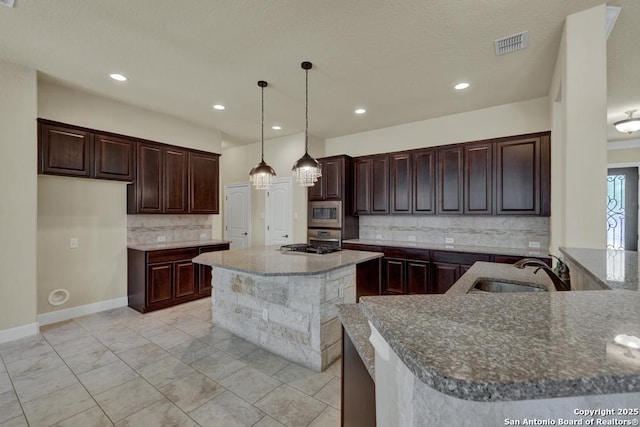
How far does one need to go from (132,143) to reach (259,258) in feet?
8.90

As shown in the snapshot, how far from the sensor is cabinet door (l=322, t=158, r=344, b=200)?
5152mm

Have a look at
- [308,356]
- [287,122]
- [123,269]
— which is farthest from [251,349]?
[287,122]

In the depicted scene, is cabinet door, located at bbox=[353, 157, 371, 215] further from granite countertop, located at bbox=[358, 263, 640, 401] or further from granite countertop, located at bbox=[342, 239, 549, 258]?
granite countertop, located at bbox=[358, 263, 640, 401]

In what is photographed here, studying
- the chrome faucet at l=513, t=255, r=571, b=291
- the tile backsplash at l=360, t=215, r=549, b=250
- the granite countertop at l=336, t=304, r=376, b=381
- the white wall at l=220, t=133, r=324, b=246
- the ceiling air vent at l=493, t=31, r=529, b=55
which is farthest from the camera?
the white wall at l=220, t=133, r=324, b=246

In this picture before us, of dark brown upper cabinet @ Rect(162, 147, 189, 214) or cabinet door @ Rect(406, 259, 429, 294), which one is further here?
dark brown upper cabinet @ Rect(162, 147, 189, 214)

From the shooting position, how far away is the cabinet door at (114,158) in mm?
3736

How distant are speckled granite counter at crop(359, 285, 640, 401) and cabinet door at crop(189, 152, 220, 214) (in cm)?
449

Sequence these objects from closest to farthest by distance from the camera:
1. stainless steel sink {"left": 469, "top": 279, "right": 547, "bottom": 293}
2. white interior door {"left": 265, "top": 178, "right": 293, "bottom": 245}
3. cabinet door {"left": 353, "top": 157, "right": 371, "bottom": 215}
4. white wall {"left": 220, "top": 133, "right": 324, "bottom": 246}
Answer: stainless steel sink {"left": 469, "top": 279, "right": 547, "bottom": 293} → cabinet door {"left": 353, "top": 157, "right": 371, "bottom": 215} → white wall {"left": 220, "top": 133, "right": 324, "bottom": 246} → white interior door {"left": 265, "top": 178, "right": 293, "bottom": 245}

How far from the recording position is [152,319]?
11.9 ft

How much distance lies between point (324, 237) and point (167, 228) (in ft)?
8.55

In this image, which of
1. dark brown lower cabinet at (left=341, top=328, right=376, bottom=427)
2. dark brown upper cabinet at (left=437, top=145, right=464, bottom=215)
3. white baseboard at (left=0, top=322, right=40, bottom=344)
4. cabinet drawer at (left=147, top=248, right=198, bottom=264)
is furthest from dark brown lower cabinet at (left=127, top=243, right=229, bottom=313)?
dark brown upper cabinet at (left=437, top=145, right=464, bottom=215)

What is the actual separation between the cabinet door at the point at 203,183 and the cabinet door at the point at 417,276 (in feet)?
11.0

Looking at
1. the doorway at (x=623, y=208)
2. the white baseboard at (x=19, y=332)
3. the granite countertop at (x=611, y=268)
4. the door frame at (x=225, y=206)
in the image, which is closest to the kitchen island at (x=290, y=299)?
the granite countertop at (x=611, y=268)

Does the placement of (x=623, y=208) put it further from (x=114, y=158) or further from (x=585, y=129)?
(x=114, y=158)
